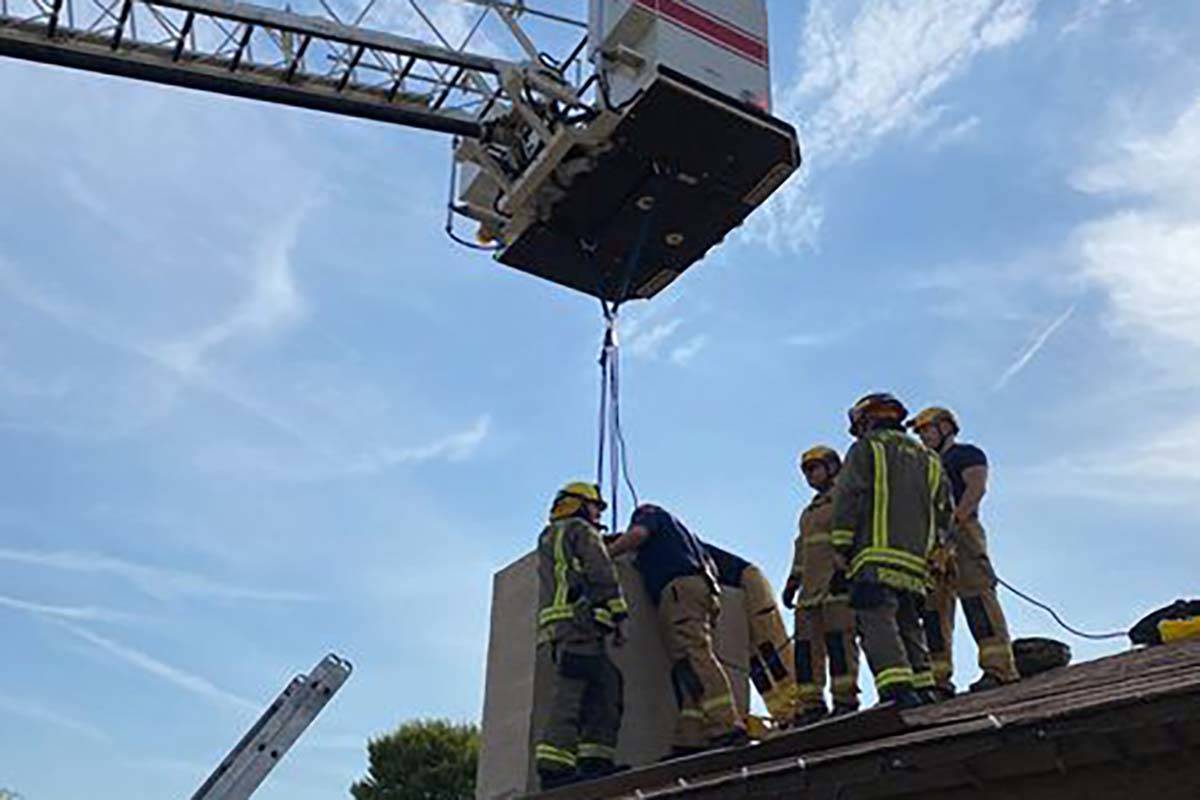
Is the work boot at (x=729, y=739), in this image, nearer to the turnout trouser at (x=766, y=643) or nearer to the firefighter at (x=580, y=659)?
the firefighter at (x=580, y=659)

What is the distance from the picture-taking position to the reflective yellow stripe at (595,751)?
664 centimetres

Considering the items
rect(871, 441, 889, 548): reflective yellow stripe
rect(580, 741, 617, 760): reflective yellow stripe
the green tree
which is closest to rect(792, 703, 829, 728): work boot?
rect(580, 741, 617, 760): reflective yellow stripe

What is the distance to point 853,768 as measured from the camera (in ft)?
13.3

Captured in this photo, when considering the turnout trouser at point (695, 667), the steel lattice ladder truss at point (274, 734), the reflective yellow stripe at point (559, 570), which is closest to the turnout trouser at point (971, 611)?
the turnout trouser at point (695, 667)

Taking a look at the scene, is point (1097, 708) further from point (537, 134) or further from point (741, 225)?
point (537, 134)

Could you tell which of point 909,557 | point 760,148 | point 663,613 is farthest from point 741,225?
point 909,557

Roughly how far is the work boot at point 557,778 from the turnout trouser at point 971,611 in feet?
A: 6.60

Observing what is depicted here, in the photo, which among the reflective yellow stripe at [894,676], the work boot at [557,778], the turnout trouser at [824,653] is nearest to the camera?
the reflective yellow stripe at [894,676]

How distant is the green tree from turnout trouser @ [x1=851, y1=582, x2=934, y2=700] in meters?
19.6

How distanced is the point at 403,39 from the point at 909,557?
8329 mm

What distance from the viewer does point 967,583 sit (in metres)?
7.47

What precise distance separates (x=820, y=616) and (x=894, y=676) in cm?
134

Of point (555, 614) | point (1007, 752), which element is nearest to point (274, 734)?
point (555, 614)

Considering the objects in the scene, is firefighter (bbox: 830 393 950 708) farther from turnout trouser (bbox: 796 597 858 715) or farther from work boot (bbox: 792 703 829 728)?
work boot (bbox: 792 703 829 728)
